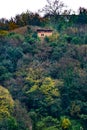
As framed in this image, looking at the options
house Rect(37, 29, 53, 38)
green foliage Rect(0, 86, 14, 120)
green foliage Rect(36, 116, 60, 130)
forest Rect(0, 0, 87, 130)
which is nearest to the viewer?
green foliage Rect(0, 86, 14, 120)

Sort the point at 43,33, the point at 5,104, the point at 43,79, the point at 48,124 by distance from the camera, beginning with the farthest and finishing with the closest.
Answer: the point at 43,33, the point at 43,79, the point at 48,124, the point at 5,104

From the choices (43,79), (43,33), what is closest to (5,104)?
(43,79)

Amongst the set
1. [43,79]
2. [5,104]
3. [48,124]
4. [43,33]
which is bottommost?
[48,124]

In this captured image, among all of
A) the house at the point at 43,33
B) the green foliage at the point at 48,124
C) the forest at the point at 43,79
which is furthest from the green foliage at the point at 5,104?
the house at the point at 43,33

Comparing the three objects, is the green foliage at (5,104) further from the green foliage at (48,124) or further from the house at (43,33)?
the house at (43,33)

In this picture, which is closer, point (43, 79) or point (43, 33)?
point (43, 79)

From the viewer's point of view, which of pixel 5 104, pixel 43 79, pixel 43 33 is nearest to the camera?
pixel 5 104

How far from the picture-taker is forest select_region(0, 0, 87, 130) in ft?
74.2

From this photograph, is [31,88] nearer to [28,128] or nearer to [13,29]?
[28,128]

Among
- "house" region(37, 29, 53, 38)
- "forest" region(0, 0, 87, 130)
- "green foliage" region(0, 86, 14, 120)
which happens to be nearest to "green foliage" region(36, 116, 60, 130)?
"forest" region(0, 0, 87, 130)

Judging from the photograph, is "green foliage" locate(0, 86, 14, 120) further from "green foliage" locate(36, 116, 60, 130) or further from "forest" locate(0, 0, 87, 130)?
"green foliage" locate(36, 116, 60, 130)

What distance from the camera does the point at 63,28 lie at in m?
31.2

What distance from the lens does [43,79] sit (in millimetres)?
24562

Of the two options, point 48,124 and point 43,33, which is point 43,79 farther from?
point 43,33
